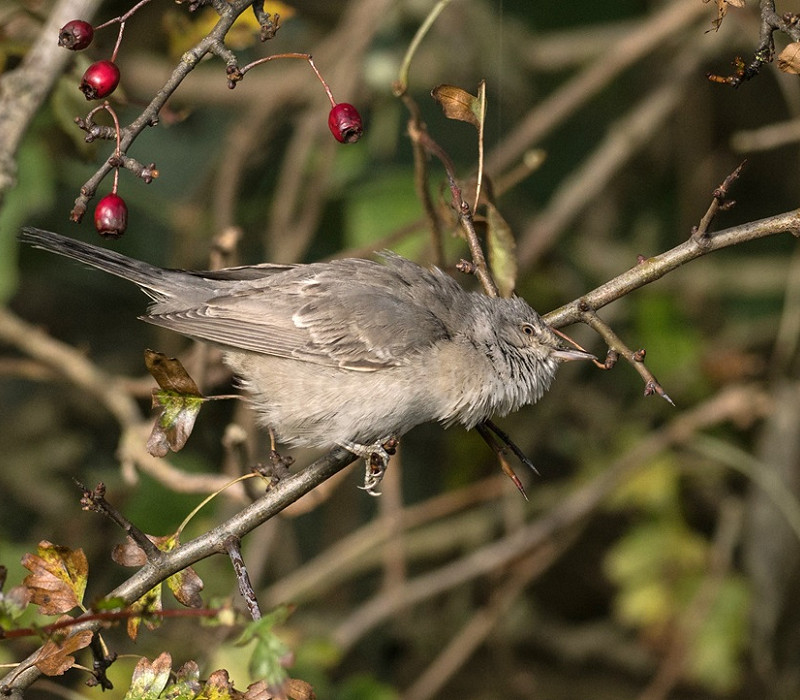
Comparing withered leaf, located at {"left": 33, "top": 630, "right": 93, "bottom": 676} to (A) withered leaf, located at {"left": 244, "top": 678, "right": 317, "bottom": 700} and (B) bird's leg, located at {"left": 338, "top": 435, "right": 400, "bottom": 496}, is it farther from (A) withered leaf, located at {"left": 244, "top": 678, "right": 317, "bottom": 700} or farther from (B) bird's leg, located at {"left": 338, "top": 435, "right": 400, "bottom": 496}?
(B) bird's leg, located at {"left": 338, "top": 435, "right": 400, "bottom": 496}

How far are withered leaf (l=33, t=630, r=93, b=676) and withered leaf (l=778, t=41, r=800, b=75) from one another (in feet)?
7.10

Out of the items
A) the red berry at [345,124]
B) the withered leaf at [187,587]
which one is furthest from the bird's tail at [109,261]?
the withered leaf at [187,587]

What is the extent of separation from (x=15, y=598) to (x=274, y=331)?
1.78 metres

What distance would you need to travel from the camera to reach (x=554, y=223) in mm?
5672

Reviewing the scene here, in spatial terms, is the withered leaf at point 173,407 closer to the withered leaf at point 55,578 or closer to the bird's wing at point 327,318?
the withered leaf at point 55,578

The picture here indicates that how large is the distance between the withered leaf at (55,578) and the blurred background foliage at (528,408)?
2.62 metres

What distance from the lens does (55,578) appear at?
7.64ft

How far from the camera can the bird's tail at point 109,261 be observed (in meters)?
3.40

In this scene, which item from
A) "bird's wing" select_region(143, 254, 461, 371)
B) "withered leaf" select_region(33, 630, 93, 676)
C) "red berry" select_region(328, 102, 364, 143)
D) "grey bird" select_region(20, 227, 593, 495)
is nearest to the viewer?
"withered leaf" select_region(33, 630, 93, 676)

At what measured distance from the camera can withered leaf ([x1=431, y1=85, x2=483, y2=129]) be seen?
2865mm

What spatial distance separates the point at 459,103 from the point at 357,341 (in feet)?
3.52

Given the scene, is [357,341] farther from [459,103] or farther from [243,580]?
[243,580]

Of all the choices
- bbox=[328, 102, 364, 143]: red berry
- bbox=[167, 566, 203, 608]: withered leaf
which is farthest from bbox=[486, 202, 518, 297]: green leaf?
bbox=[167, 566, 203, 608]: withered leaf

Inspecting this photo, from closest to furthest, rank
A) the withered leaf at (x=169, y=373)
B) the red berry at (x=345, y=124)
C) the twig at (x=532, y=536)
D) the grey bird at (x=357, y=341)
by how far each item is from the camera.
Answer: the withered leaf at (x=169, y=373)
the red berry at (x=345, y=124)
the grey bird at (x=357, y=341)
the twig at (x=532, y=536)
